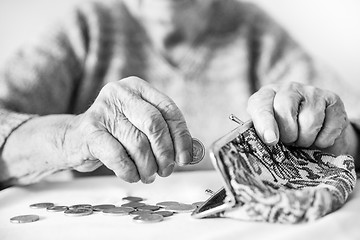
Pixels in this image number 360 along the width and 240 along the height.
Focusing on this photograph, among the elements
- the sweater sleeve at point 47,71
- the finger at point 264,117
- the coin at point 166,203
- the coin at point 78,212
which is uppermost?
the sweater sleeve at point 47,71

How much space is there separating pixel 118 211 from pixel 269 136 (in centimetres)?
26

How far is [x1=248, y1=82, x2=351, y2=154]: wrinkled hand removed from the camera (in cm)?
82

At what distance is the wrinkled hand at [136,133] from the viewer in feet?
2.64

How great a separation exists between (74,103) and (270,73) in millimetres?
604

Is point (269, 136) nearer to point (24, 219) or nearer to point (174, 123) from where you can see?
point (174, 123)

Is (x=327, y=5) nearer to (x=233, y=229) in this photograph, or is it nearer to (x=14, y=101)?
(x=14, y=101)

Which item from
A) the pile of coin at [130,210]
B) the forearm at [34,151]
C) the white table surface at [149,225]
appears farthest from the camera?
the forearm at [34,151]

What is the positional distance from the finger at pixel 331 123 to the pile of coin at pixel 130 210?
0.27 metres

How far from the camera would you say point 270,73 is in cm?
159

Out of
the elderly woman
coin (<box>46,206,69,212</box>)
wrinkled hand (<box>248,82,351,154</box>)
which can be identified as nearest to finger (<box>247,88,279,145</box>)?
wrinkled hand (<box>248,82,351,154</box>)

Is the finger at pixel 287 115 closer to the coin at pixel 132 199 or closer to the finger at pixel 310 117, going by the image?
the finger at pixel 310 117

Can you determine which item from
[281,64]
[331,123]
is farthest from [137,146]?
[281,64]

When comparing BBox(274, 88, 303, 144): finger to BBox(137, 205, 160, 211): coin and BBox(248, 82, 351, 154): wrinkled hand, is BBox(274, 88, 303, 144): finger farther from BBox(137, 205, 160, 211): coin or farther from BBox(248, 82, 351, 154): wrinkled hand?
BBox(137, 205, 160, 211): coin

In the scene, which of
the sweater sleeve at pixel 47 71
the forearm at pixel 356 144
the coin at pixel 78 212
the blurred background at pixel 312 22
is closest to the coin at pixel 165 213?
the coin at pixel 78 212
